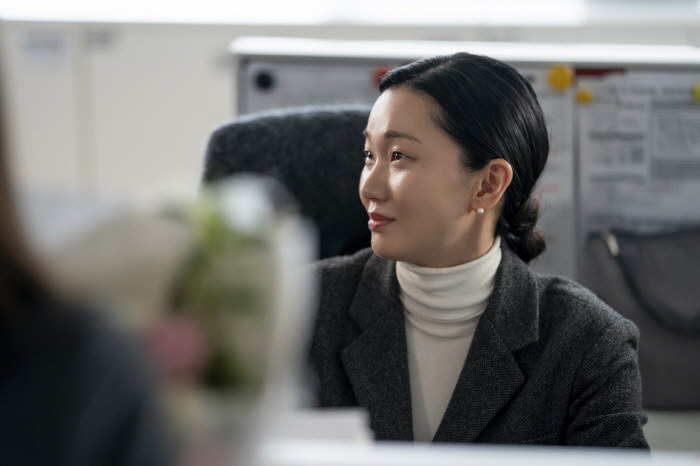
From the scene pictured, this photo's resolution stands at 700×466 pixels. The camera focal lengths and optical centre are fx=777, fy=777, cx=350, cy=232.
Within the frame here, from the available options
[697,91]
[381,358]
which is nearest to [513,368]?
[381,358]

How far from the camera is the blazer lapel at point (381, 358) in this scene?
1093 millimetres

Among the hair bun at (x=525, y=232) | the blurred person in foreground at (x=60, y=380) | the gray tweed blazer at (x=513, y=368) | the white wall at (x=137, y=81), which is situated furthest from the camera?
the white wall at (x=137, y=81)

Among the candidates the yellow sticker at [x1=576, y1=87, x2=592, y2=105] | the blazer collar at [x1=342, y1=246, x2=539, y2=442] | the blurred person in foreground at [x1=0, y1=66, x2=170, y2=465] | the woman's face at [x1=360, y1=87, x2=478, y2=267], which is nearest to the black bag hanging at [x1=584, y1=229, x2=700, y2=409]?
the yellow sticker at [x1=576, y1=87, x2=592, y2=105]

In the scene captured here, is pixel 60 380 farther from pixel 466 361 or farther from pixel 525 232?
pixel 525 232

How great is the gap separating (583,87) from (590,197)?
238 millimetres

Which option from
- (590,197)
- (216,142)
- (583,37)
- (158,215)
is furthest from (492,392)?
(583,37)

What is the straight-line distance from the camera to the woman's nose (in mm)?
1119

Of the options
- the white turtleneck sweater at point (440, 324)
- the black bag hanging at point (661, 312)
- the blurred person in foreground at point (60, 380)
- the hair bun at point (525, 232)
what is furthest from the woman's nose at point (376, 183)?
the blurred person in foreground at point (60, 380)

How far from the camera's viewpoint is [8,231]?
300mm

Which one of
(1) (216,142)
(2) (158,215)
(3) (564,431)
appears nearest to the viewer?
(2) (158,215)

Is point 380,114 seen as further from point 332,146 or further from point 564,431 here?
point 564,431

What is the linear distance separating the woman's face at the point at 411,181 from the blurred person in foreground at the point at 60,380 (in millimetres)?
818

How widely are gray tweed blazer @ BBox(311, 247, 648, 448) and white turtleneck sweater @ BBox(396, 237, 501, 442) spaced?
2 cm

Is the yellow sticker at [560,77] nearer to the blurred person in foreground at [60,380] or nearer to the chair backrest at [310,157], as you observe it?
the chair backrest at [310,157]
